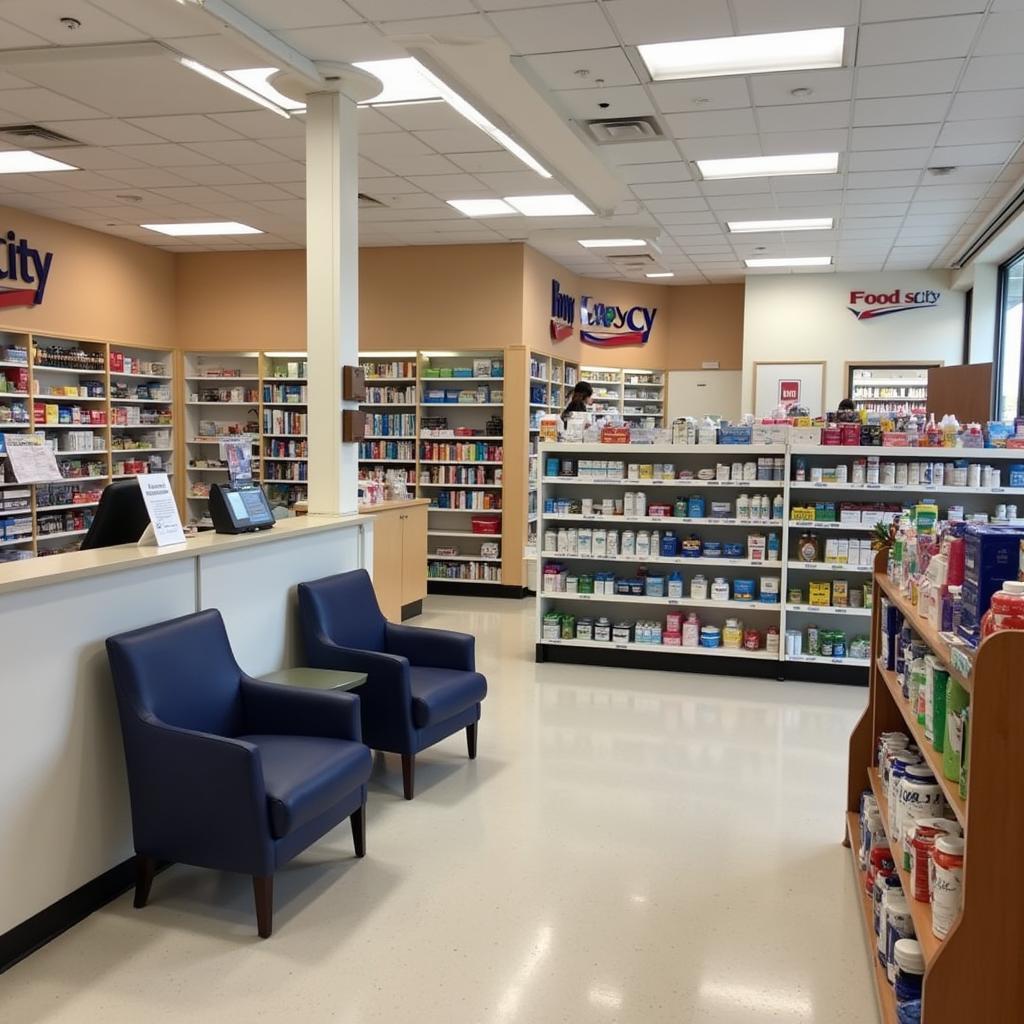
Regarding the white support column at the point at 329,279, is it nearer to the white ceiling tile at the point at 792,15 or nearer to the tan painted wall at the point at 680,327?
the white ceiling tile at the point at 792,15

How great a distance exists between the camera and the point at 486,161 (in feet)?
21.9

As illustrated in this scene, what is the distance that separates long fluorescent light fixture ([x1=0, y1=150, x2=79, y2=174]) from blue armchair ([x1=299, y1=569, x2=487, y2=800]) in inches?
172

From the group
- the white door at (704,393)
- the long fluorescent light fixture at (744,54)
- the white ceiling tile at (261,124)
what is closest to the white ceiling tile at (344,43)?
the white ceiling tile at (261,124)

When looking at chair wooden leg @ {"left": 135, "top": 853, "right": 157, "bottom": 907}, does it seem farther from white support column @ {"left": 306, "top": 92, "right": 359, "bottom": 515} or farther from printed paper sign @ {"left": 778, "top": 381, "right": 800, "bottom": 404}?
printed paper sign @ {"left": 778, "top": 381, "right": 800, "bottom": 404}

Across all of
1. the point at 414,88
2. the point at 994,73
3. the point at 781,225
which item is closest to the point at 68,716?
the point at 414,88

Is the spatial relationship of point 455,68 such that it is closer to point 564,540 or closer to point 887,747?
point 564,540

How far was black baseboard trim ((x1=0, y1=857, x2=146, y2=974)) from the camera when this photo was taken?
9.34 ft

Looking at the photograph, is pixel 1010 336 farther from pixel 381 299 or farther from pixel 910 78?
pixel 381 299

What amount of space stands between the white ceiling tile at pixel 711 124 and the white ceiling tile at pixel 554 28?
4.19 ft

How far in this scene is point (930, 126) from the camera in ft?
19.0

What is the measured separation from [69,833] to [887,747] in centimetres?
278

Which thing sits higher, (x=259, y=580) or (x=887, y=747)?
(x=259, y=580)

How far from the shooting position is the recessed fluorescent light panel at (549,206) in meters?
7.76

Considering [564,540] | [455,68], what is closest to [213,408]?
[564,540]
